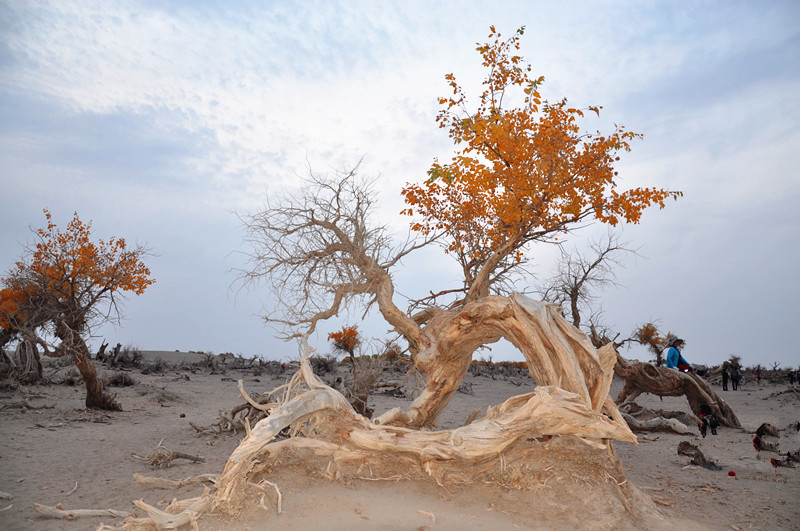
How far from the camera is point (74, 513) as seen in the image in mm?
5934

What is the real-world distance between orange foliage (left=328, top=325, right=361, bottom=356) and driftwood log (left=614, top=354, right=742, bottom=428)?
44.0 feet

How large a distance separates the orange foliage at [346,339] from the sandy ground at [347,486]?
10.8 m

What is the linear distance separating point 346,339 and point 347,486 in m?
20.9

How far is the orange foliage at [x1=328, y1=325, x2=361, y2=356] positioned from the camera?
83.5ft

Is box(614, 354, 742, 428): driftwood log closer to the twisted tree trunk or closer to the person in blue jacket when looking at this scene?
the person in blue jacket

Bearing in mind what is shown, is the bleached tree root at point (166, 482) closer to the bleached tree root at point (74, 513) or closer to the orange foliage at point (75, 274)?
the bleached tree root at point (74, 513)

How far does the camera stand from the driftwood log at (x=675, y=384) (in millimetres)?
12883

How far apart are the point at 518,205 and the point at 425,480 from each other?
6131 millimetres

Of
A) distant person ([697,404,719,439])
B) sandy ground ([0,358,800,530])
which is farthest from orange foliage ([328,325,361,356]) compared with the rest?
distant person ([697,404,719,439])

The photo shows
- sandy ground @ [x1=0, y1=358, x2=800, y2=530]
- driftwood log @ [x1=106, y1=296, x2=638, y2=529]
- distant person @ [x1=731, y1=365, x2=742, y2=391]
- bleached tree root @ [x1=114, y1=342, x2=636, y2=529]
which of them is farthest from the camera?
distant person @ [x1=731, y1=365, x2=742, y2=391]

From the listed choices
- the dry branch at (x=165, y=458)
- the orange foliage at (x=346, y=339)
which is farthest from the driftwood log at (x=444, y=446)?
the orange foliage at (x=346, y=339)

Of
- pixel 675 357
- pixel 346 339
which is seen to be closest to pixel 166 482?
pixel 675 357

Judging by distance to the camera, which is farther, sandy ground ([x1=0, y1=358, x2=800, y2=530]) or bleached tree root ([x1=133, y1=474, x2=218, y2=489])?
bleached tree root ([x1=133, y1=474, x2=218, y2=489])

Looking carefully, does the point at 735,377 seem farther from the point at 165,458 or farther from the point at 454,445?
the point at 165,458
